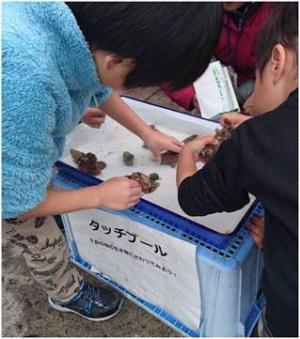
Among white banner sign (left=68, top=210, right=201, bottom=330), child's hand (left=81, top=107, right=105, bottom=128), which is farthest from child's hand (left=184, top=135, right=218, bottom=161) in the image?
child's hand (left=81, top=107, right=105, bottom=128)

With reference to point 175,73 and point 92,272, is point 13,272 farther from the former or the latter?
point 175,73

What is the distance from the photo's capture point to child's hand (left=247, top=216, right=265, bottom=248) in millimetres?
975

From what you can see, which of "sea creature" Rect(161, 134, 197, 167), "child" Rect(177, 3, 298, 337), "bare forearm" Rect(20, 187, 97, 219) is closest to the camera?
"child" Rect(177, 3, 298, 337)

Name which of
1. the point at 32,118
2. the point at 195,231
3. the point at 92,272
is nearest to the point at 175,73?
the point at 32,118

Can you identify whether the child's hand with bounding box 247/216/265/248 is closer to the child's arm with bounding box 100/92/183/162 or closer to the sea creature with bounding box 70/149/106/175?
the child's arm with bounding box 100/92/183/162

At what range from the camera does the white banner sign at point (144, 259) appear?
1.04 m

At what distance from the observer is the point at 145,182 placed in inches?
46.1

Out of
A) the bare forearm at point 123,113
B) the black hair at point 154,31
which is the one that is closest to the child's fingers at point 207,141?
the bare forearm at point 123,113

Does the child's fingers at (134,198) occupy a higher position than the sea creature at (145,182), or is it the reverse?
the child's fingers at (134,198)

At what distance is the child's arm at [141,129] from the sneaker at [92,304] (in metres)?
0.46

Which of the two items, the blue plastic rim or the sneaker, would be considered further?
the sneaker

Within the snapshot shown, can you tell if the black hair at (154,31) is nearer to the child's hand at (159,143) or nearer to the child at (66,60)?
the child at (66,60)

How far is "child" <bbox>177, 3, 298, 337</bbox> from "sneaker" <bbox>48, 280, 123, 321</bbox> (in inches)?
22.7

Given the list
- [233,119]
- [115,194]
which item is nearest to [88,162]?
[115,194]
